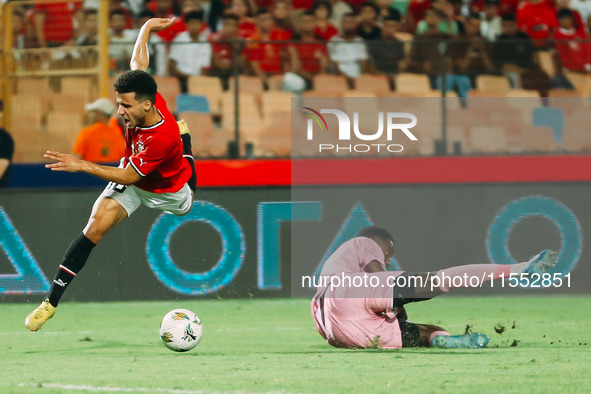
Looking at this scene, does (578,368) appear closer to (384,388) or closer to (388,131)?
(384,388)

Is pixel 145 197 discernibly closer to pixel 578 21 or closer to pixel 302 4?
pixel 302 4

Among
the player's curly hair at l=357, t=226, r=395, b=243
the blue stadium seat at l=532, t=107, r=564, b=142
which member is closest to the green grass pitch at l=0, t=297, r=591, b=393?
the player's curly hair at l=357, t=226, r=395, b=243

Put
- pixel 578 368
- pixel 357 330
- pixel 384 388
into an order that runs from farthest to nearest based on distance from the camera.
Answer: pixel 357 330 < pixel 578 368 < pixel 384 388

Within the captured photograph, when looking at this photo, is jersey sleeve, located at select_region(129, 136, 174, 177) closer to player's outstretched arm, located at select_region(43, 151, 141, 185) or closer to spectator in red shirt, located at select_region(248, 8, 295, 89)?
player's outstretched arm, located at select_region(43, 151, 141, 185)

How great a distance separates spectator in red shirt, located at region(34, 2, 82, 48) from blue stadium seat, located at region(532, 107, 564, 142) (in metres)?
5.44

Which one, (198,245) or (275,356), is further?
(198,245)

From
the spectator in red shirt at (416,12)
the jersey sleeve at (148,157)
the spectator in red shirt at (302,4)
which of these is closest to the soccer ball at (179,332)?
the jersey sleeve at (148,157)

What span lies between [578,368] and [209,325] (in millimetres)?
4139

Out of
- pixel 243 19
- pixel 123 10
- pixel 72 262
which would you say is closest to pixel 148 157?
pixel 72 262

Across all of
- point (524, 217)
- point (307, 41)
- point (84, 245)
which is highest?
point (307, 41)

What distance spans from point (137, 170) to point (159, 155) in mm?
208

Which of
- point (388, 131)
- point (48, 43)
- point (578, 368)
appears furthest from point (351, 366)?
point (48, 43)

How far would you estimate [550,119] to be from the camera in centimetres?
1303

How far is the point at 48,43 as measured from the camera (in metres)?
12.7
